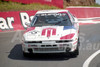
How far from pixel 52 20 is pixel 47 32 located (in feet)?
3.90

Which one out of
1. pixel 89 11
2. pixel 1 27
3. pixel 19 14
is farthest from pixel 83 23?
pixel 1 27

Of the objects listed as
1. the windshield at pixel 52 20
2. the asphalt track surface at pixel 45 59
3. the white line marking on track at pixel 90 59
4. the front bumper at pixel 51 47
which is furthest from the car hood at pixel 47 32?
the white line marking on track at pixel 90 59

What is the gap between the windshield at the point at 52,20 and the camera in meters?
9.41

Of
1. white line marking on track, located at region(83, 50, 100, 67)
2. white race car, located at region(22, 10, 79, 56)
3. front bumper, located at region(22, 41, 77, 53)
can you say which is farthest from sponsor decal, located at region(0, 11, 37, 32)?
front bumper, located at region(22, 41, 77, 53)

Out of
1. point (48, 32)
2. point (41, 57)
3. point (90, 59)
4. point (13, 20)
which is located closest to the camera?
point (90, 59)

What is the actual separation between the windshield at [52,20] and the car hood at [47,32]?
40 cm

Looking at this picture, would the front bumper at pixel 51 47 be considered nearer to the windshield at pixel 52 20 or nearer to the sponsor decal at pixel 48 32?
the sponsor decal at pixel 48 32

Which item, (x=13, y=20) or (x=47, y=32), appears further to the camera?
(x=13, y=20)

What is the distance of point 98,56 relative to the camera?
8.93 m

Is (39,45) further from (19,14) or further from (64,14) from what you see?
(19,14)

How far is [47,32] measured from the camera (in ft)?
28.1

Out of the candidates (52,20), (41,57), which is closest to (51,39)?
(41,57)

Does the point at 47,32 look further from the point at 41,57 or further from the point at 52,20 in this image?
the point at 52,20

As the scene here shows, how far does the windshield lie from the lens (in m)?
9.41
